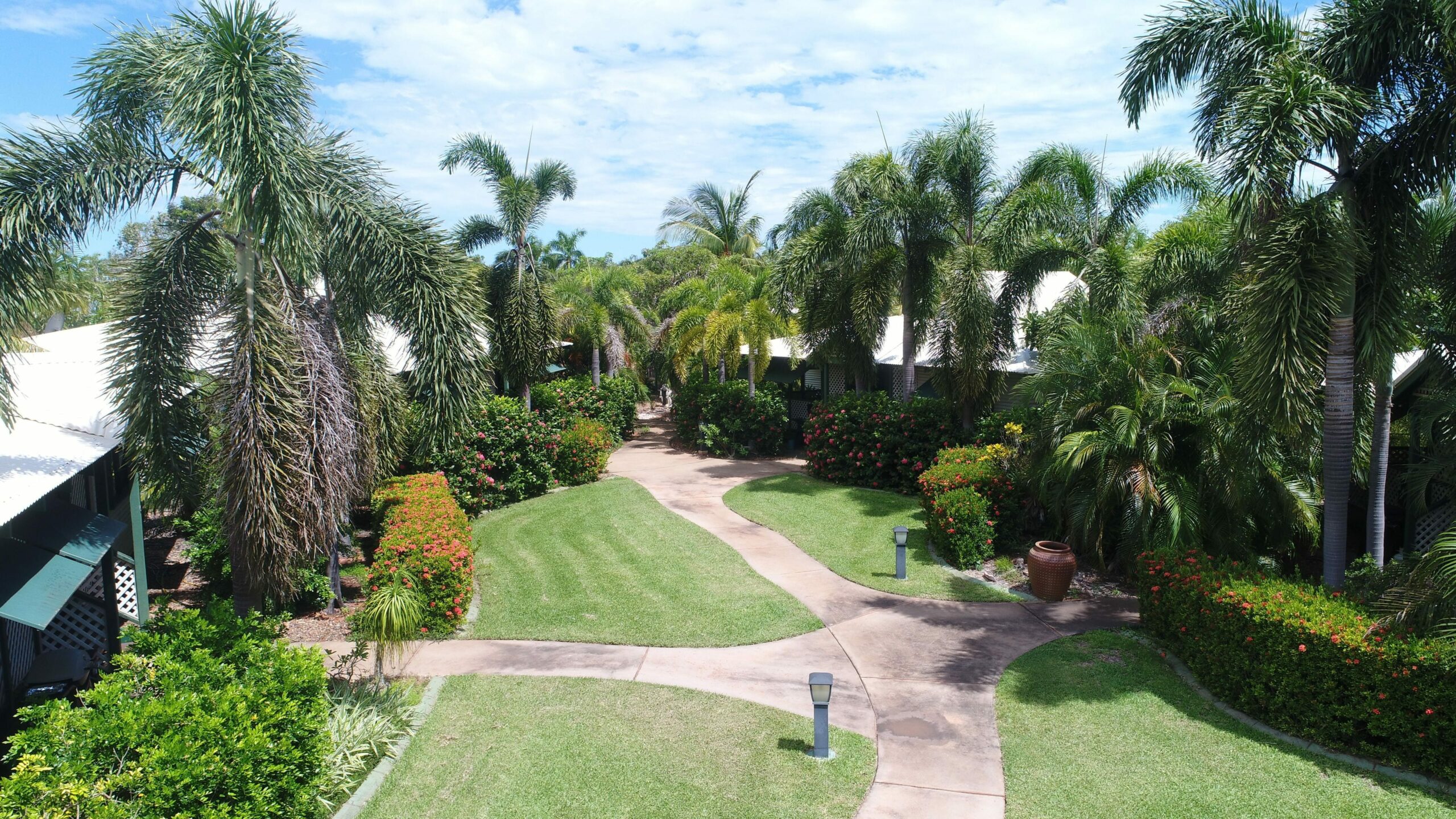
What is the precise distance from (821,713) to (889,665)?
2.22m

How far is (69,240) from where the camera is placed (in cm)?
762

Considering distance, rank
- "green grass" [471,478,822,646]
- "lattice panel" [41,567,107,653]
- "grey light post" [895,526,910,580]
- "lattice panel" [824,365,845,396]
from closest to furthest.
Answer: "lattice panel" [41,567,107,653], "green grass" [471,478,822,646], "grey light post" [895,526,910,580], "lattice panel" [824,365,845,396]

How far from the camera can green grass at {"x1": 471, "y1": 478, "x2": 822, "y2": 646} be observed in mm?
9773

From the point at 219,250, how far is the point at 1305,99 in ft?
35.2

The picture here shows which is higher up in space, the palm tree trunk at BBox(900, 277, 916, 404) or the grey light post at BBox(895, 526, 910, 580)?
the palm tree trunk at BBox(900, 277, 916, 404)

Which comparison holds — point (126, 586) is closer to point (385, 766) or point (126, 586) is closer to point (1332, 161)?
point (385, 766)

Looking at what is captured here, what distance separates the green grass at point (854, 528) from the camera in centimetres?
1134

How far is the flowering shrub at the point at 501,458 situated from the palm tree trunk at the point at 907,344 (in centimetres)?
744

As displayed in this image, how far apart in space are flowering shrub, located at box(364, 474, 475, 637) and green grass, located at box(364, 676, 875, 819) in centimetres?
182

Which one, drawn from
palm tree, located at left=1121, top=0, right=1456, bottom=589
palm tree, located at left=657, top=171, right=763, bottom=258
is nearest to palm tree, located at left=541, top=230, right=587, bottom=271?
palm tree, located at left=657, top=171, right=763, bottom=258

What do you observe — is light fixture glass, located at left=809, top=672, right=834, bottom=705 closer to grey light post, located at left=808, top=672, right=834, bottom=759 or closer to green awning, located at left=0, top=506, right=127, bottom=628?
grey light post, located at left=808, top=672, right=834, bottom=759

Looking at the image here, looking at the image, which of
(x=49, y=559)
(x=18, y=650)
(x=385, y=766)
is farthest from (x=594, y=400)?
(x=385, y=766)

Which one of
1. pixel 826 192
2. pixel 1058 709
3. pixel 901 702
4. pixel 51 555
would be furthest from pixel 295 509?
pixel 826 192

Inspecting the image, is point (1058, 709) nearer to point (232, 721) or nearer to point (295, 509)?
point (232, 721)
